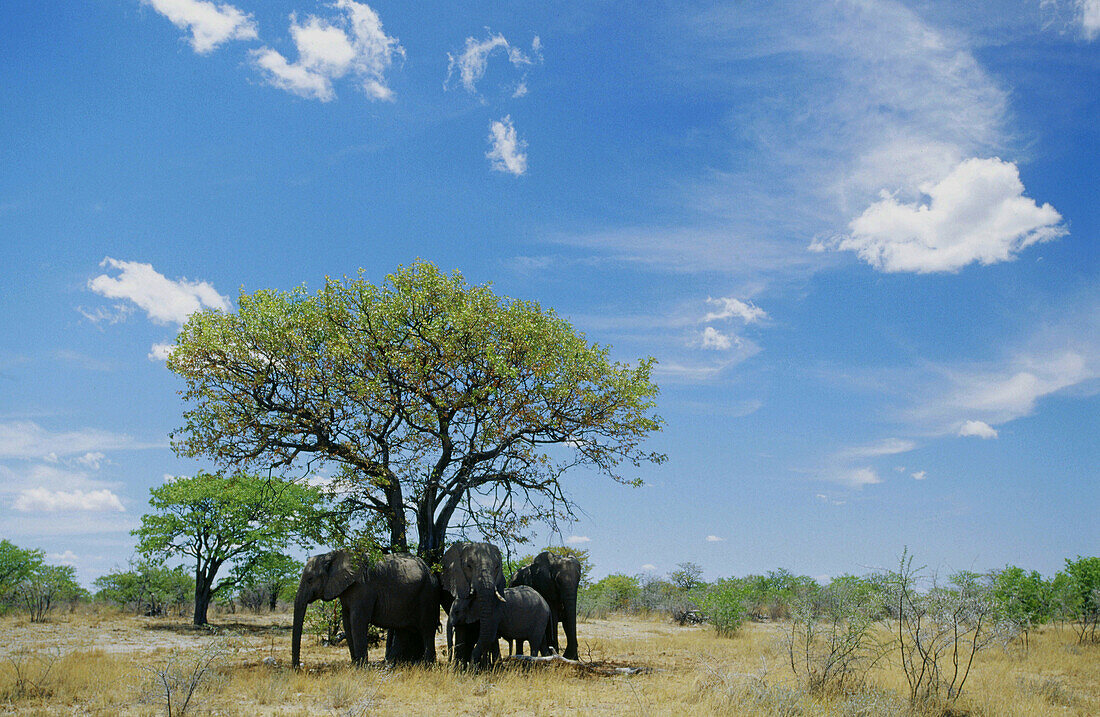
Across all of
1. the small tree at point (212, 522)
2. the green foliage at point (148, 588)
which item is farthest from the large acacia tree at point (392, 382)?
the green foliage at point (148, 588)

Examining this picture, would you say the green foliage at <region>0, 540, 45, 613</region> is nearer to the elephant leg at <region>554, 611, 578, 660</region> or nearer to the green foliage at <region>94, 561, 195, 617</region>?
the green foliage at <region>94, 561, 195, 617</region>

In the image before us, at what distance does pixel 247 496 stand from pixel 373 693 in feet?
91.7

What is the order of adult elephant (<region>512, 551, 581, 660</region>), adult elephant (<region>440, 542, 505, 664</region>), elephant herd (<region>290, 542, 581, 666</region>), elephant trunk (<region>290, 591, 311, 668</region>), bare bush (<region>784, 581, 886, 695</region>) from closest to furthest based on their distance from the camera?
bare bush (<region>784, 581, 886, 695</region>), elephant trunk (<region>290, 591, 311, 668</region>), adult elephant (<region>440, 542, 505, 664</region>), elephant herd (<region>290, 542, 581, 666</region>), adult elephant (<region>512, 551, 581, 660</region>)

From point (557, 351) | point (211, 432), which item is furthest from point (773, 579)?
point (211, 432)

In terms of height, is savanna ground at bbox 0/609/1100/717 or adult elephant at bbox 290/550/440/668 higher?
adult elephant at bbox 290/550/440/668

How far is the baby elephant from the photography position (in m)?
17.6

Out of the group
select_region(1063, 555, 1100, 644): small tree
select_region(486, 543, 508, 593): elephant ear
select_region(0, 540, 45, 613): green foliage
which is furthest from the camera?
select_region(0, 540, 45, 613): green foliage

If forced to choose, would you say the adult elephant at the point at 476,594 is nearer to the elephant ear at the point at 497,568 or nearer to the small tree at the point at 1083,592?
the elephant ear at the point at 497,568

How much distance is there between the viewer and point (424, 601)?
18.6m

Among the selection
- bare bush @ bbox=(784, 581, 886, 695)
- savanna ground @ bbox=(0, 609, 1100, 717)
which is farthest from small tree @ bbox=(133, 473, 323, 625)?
bare bush @ bbox=(784, 581, 886, 695)

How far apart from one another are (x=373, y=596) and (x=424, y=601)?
1467 mm

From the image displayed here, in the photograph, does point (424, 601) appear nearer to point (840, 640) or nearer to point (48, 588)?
point (840, 640)

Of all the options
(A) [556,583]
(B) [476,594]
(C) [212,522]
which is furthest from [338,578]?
(C) [212,522]

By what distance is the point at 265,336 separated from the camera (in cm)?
2080
